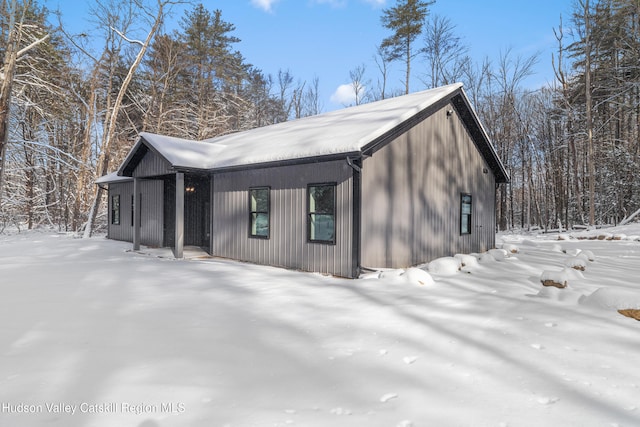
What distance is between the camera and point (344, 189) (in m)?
7.42

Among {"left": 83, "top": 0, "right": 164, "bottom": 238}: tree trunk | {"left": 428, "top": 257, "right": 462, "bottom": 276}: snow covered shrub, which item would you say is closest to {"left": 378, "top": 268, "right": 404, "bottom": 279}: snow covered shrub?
{"left": 428, "top": 257, "right": 462, "bottom": 276}: snow covered shrub

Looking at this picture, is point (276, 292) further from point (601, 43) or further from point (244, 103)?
point (601, 43)

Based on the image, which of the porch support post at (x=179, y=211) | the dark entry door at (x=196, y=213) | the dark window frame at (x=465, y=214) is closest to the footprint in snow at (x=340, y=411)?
the porch support post at (x=179, y=211)

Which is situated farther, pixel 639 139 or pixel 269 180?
pixel 639 139

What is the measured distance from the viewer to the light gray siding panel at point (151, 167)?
1078 centimetres

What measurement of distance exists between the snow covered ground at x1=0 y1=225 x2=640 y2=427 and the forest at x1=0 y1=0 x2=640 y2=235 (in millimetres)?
12743

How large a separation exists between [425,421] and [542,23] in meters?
29.4

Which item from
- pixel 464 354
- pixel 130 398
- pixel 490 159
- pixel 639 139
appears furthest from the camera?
pixel 639 139

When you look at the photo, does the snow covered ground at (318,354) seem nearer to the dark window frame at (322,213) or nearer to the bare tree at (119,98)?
the dark window frame at (322,213)

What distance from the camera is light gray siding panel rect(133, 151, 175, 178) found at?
10.8m

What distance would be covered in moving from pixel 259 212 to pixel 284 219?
0.99 metres

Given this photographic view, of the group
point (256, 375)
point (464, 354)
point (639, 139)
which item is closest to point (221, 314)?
point (256, 375)

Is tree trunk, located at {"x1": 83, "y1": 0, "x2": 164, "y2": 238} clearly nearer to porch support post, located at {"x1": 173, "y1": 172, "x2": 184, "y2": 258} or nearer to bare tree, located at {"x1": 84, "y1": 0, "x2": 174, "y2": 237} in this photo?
bare tree, located at {"x1": 84, "y1": 0, "x2": 174, "y2": 237}

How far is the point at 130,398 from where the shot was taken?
8.05ft
